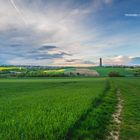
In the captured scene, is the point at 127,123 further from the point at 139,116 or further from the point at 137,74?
the point at 137,74

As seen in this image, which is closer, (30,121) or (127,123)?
(30,121)

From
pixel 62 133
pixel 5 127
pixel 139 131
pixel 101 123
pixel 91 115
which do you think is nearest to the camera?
pixel 62 133

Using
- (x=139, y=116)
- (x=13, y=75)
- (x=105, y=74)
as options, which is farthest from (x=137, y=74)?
(x=139, y=116)

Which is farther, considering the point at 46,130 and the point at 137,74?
the point at 137,74

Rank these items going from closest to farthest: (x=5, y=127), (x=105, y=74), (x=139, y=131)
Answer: (x=5, y=127), (x=139, y=131), (x=105, y=74)

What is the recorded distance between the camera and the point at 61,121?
41.3 ft

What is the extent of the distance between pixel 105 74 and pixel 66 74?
28.1m

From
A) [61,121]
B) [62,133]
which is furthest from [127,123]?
[62,133]

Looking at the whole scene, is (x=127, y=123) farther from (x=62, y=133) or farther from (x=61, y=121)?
(x=62, y=133)

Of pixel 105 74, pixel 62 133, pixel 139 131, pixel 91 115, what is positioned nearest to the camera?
pixel 62 133

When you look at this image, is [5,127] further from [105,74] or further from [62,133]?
[105,74]

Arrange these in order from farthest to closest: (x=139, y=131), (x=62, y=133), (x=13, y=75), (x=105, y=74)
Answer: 1. (x=105, y=74)
2. (x=13, y=75)
3. (x=139, y=131)
4. (x=62, y=133)

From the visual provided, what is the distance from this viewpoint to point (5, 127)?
36.9ft

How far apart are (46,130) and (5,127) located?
7.05 ft
